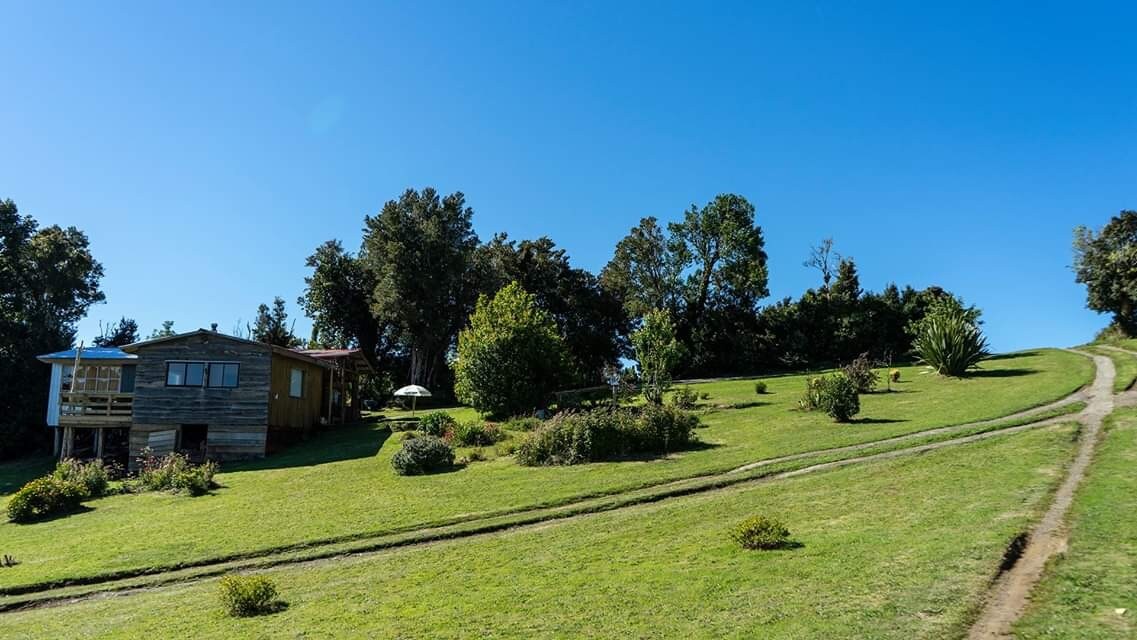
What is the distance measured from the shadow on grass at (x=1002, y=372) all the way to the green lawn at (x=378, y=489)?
1.13m

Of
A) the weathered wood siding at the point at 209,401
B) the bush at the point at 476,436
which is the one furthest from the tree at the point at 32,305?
the bush at the point at 476,436

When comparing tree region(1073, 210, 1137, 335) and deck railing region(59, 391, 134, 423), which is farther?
tree region(1073, 210, 1137, 335)

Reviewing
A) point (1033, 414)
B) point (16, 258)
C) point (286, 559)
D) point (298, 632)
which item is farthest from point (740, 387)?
point (16, 258)

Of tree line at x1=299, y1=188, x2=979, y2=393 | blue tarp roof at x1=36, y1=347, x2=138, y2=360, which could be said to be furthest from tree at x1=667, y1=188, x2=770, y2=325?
blue tarp roof at x1=36, y1=347, x2=138, y2=360

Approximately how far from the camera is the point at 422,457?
2395cm

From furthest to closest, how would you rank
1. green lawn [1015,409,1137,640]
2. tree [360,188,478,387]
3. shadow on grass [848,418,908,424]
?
tree [360,188,478,387] → shadow on grass [848,418,908,424] → green lawn [1015,409,1137,640]

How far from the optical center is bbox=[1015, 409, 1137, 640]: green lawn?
7566mm

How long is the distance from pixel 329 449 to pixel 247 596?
72.8ft

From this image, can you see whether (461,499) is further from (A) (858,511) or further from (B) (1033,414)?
(B) (1033,414)

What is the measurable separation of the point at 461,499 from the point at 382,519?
229cm

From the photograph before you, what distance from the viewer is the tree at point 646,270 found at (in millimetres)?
60812

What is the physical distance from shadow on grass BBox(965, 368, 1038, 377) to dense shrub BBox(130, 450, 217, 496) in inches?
1304

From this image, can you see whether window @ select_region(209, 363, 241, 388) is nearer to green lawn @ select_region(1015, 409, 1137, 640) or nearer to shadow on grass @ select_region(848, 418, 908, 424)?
shadow on grass @ select_region(848, 418, 908, 424)

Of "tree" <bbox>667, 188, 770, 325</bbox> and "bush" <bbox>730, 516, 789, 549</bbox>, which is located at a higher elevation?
"tree" <bbox>667, 188, 770, 325</bbox>
